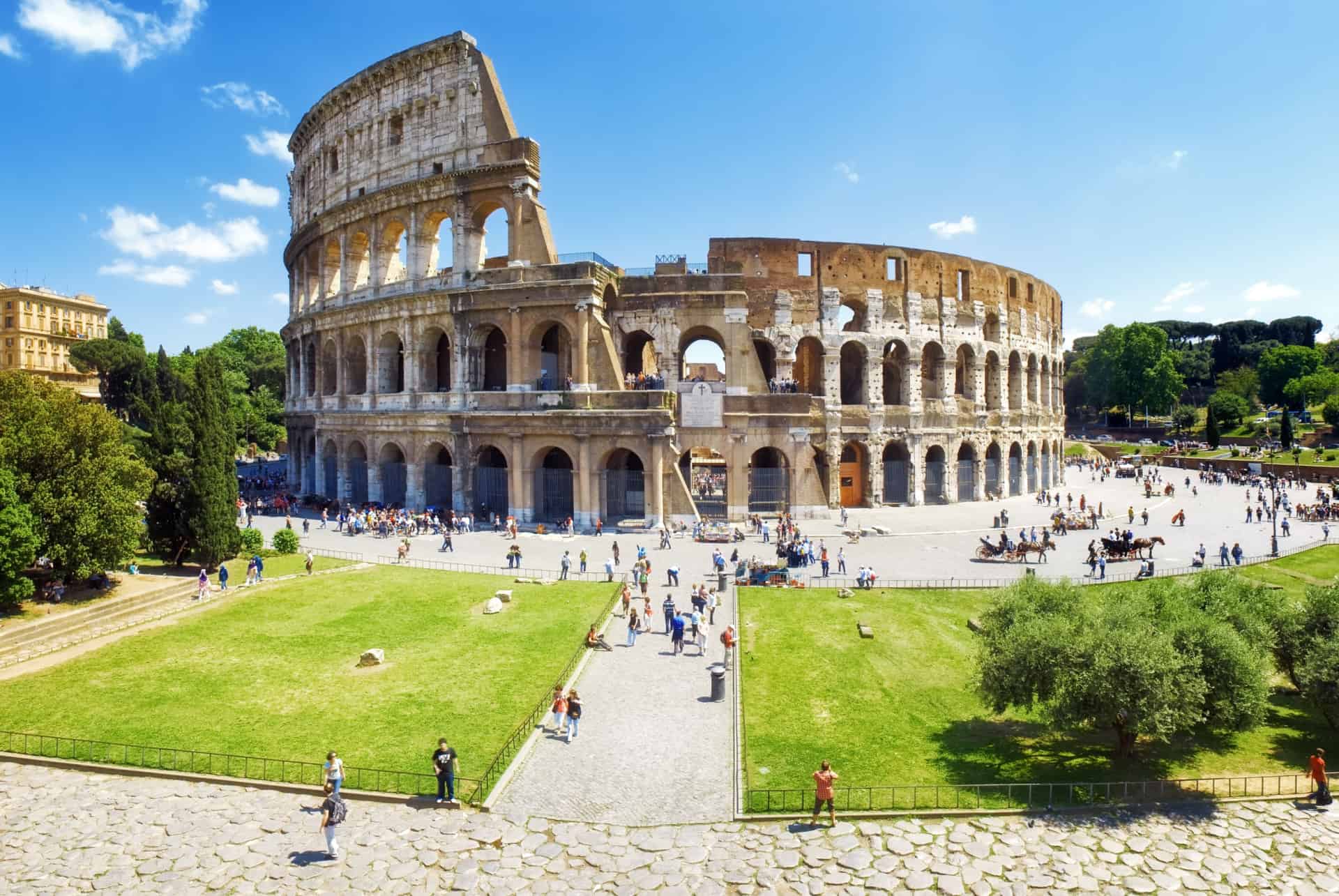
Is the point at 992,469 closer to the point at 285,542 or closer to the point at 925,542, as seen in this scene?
the point at 925,542

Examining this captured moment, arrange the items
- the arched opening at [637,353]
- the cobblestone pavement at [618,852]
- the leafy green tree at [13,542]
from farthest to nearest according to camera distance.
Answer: the arched opening at [637,353] → the leafy green tree at [13,542] → the cobblestone pavement at [618,852]

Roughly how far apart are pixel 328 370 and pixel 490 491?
587 inches

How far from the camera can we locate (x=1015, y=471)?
46.8 m

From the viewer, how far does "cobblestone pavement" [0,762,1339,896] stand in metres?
9.27

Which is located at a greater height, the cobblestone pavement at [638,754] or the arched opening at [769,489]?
the arched opening at [769,489]

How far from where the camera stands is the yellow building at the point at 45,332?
71.9 metres

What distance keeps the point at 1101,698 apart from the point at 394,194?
36224 mm

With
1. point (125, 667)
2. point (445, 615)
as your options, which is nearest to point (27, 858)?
point (125, 667)

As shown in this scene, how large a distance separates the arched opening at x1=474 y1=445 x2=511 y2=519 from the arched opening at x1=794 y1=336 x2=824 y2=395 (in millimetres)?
16987

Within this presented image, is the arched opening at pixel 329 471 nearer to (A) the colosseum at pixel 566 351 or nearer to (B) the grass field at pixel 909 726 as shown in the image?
(A) the colosseum at pixel 566 351

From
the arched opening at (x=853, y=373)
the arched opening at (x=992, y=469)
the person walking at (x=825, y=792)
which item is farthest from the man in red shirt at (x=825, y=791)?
the arched opening at (x=992, y=469)

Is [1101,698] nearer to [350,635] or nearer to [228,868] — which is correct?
[228,868]

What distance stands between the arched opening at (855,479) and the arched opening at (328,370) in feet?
95.3

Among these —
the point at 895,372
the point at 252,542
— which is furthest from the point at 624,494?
the point at 895,372
